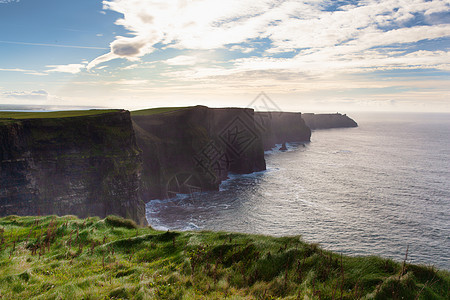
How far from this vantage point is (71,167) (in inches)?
1569

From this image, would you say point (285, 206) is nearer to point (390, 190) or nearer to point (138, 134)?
point (390, 190)

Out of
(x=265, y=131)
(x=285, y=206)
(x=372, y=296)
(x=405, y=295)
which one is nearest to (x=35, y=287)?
(x=372, y=296)

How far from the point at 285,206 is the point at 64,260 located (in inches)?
1800

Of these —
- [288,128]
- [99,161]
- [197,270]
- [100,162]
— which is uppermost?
[288,128]

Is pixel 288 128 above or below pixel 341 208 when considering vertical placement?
above

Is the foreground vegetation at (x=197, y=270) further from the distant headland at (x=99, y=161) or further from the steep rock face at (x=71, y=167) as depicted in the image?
the distant headland at (x=99, y=161)

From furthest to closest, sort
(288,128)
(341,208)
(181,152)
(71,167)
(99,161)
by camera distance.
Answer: (288,128)
(181,152)
(341,208)
(99,161)
(71,167)

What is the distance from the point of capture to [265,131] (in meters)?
137

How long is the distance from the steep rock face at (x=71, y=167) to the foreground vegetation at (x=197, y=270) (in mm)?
28193

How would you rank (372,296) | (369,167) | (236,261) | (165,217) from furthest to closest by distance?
1. (369,167)
2. (165,217)
3. (236,261)
4. (372,296)

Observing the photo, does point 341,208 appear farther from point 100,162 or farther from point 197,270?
point 197,270

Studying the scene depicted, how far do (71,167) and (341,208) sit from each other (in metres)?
50.3

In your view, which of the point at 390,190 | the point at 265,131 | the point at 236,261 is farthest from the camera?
the point at 265,131

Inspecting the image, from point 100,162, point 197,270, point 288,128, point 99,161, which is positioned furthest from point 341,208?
point 288,128
